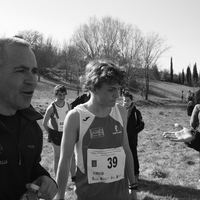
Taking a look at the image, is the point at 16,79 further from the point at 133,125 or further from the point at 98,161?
the point at 133,125

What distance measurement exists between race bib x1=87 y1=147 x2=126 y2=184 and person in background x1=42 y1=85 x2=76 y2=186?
10.2 feet

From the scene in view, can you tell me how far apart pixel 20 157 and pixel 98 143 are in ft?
2.75

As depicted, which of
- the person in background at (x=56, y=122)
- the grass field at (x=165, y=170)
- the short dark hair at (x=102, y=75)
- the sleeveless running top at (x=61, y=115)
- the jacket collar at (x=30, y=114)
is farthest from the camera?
the sleeveless running top at (x=61, y=115)

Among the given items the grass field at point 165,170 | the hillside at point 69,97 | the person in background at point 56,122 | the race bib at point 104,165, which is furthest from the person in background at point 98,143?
the hillside at point 69,97

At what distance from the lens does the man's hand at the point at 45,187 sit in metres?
1.52

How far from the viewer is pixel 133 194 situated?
9.37 ft

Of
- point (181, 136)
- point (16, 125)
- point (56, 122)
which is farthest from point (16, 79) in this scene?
point (56, 122)

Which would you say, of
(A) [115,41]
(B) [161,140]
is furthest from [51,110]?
(A) [115,41]

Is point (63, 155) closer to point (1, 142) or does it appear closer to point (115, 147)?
point (115, 147)

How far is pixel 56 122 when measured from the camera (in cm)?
540

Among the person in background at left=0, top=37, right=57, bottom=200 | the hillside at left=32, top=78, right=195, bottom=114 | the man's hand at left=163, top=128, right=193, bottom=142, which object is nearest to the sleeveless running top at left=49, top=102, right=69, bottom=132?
the man's hand at left=163, top=128, right=193, bottom=142

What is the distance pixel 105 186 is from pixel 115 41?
35.8 meters

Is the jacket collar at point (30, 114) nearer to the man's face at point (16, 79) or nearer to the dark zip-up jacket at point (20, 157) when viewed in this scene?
the dark zip-up jacket at point (20, 157)

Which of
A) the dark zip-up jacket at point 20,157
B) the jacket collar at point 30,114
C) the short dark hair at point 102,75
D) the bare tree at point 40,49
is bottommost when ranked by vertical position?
the dark zip-up jacket at point 20,157
